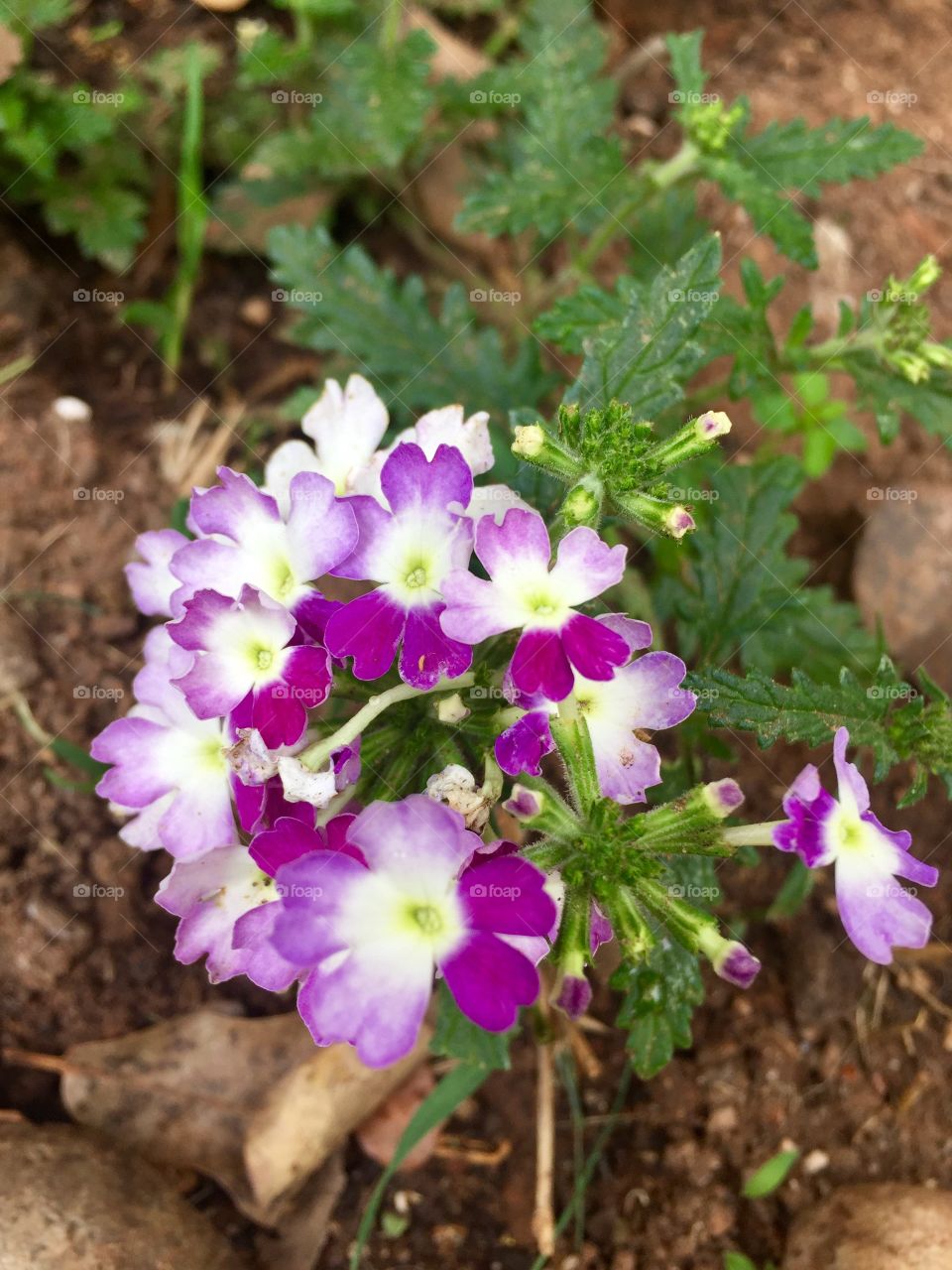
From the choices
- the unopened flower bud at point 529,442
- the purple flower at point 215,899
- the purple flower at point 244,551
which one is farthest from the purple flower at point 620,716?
the purple flower at point 215,899

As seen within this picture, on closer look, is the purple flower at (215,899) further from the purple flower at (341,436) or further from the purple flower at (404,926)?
the purple flower at (341,436)

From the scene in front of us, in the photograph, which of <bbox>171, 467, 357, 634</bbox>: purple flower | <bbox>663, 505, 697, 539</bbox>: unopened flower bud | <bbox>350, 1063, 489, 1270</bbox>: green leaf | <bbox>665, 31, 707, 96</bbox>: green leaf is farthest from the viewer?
<bbox>665, 31, 707, 96</bbox>: green leaf

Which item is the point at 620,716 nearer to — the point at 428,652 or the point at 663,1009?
the point at 428,652

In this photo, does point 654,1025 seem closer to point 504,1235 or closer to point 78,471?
point 504,1235

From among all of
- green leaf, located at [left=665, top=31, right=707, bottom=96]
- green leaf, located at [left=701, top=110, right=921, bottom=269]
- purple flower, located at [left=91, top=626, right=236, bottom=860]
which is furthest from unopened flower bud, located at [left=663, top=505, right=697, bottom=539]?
green leaf, located at [left=665, top=31, right=707, bottom=96]

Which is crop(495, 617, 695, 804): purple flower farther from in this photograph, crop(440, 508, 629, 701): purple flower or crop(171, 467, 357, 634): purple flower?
crop(171, 467, 357, 634): purple flower

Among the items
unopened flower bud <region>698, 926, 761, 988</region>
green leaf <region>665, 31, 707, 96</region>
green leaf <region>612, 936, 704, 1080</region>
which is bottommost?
A: green leaf <region>612, 936, 704, 1080</region>
